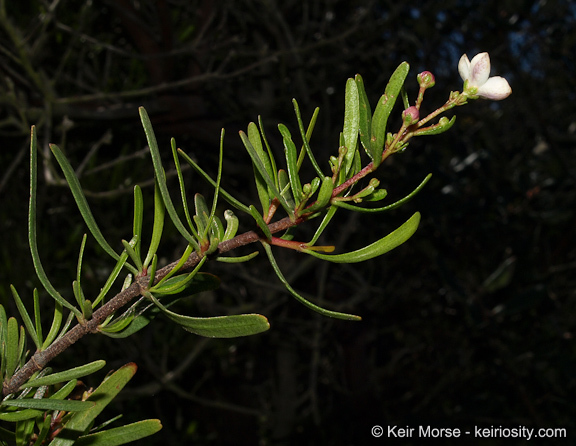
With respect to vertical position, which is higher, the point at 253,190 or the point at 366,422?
the point at 253,190

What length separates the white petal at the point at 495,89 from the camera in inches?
11.8

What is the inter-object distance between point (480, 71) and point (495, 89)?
0.05ft

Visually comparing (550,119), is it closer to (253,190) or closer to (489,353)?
(489,353)

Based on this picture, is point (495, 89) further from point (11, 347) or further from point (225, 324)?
point (11, 347)

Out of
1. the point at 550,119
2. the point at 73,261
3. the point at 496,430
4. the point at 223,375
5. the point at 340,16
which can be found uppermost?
the point at 340,16

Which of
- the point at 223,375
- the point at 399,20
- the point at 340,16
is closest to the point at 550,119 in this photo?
the point at 399,20

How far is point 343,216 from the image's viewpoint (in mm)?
2152

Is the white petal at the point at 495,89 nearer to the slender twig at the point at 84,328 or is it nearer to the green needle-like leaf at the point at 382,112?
the green needle-like leaf at the point at 382,112

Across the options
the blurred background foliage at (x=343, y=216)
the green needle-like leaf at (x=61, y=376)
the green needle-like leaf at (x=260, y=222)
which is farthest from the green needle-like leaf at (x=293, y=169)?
the blurred background foliage at (x=343, y=216)

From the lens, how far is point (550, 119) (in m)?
2.23

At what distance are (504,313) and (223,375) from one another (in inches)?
55.2

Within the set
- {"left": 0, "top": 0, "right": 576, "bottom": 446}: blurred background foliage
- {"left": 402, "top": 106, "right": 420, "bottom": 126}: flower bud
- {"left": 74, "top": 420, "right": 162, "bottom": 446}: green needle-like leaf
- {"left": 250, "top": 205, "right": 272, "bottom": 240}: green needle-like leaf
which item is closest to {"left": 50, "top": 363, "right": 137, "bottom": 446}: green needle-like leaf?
{"left": 74, "top": 420, "right": 162, "bottom": 446}: green needle-like leaf

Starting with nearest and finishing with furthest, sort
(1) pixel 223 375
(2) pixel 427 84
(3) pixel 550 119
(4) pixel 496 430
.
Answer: (2) pixel 427 84 → (4) pixel 496 430 → (3) pixel 550 119 → (1) pixel 223 375

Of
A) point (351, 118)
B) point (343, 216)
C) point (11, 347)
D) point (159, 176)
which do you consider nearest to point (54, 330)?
point (11, 347)
